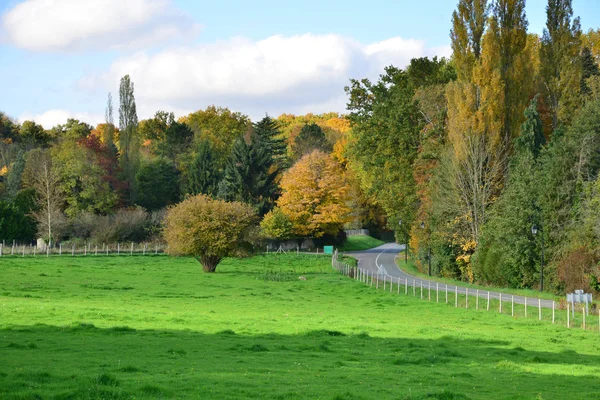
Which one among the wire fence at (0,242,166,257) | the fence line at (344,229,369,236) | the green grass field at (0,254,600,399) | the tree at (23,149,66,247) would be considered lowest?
the green grass field at (0,254,600,399)

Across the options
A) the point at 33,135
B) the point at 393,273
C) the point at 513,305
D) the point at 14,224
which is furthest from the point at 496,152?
the point at 33,135

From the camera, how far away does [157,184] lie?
359 ft

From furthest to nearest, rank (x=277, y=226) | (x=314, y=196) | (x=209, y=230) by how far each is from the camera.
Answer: (x=314, y=196), (x=277, y=226), (x=209, y=230)

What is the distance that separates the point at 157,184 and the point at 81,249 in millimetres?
27973

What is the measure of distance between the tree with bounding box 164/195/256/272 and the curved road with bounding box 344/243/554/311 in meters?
11.0

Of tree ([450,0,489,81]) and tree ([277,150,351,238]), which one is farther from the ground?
tree ([450,0,489,81])

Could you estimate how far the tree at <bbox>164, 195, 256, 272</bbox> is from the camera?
64625mm

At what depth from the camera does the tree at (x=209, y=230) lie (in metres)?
64.6

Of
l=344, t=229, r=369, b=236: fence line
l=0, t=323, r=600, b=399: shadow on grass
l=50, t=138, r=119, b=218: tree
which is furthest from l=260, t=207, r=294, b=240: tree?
l=0, t=323, r=600, b=399: shadow on grass

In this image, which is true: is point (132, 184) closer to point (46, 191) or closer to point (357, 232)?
point (46, 191)

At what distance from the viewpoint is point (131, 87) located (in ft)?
367

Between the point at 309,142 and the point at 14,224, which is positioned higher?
the point at 309,142

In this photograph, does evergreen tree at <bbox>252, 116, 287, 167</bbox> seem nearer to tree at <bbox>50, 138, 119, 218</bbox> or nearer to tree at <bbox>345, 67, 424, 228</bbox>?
tree at <bbox>50, 138, 119, 218</bbox>

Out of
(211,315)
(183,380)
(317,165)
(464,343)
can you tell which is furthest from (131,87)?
(183,380)
